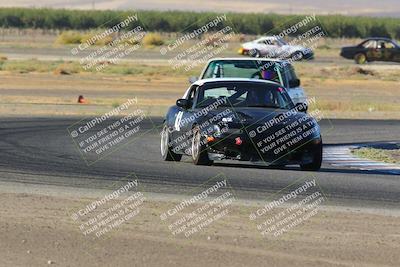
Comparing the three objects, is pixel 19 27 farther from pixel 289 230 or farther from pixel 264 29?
pixel 289 230

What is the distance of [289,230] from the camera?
11.5 meters

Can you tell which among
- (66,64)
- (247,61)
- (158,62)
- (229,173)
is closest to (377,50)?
(158,62)

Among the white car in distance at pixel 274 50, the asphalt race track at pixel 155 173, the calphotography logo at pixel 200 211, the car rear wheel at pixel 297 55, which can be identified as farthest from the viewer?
the white car in distance at pixel 274 50

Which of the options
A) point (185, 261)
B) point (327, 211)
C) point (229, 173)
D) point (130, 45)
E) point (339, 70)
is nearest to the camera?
point (185, 261)

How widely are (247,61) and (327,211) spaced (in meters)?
10.1

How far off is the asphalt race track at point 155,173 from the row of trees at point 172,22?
100184 millimetres

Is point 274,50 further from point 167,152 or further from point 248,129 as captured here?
point 248,129

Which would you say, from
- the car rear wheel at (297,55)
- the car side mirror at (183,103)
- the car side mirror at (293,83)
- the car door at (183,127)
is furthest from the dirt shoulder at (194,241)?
the car rear wheel at (297,55)

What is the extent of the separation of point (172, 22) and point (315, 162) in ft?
359

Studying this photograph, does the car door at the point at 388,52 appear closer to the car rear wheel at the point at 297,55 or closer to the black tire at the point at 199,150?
the car rear wheel at the point at 297,55

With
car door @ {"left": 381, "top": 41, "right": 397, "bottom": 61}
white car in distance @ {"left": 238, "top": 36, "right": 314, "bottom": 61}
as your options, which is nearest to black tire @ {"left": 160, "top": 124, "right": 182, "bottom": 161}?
white car in distance @ {"left": 238, "top": 36, "right": 314, "bottom": 61}

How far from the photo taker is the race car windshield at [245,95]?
17719mm

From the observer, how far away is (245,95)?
17859mm

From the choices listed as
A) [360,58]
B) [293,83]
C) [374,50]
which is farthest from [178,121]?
[360,58]
